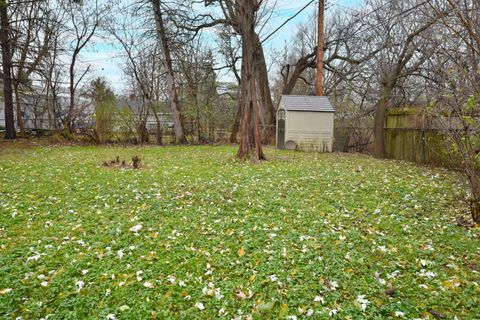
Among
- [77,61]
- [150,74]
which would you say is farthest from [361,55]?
[77,61]

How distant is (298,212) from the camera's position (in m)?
3.94

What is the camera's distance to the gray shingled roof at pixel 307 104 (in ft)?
38.9

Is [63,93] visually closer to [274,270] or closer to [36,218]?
[36,218]

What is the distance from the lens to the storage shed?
1186 cm

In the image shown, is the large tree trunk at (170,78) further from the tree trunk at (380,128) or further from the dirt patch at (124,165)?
the tree trunk at (380,128)

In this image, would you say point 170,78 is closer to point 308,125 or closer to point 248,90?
point 308,125

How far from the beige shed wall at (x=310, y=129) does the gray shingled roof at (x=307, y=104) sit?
16 cm

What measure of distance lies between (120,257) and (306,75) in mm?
20487

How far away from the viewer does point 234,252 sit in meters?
2.85

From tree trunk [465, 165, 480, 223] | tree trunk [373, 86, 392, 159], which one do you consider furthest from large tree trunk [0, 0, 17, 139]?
tree trunk [465, 165, 480, 223]

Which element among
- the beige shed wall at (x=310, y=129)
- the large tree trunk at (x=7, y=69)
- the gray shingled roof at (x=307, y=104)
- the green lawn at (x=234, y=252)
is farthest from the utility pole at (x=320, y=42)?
the large tree trunk at (x=7, y=69)

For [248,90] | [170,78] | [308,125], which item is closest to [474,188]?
[248,90]

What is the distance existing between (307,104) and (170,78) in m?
6.23

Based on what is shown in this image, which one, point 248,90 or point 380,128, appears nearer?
point 248,90
